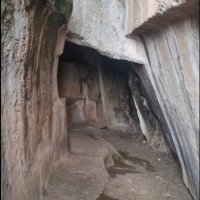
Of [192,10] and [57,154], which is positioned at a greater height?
[192,10]

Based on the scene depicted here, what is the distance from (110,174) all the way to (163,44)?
262 centimetres

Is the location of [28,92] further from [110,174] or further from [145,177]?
[145,177]

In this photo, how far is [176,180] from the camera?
15.2 feet

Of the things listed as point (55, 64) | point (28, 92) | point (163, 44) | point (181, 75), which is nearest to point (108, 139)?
point (55, 64)

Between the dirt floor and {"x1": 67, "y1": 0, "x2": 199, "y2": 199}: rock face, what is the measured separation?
59cm

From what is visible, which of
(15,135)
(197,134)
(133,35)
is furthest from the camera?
(133,35)

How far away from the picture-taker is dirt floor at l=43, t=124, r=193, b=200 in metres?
3.96

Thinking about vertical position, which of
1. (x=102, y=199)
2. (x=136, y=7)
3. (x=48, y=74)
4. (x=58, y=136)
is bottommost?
(x=102, y=199)

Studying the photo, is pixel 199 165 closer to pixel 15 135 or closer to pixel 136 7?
pixel 15 135

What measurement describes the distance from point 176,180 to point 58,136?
2.27m

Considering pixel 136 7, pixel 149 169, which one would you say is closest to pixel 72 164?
pixel 149 169

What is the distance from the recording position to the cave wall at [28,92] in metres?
2.72

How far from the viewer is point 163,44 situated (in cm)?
346

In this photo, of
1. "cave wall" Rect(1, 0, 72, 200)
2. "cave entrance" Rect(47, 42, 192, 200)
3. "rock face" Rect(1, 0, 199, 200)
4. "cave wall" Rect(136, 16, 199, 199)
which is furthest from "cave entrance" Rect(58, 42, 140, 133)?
"cave wall" Rect(136, 16, 199, 199)
